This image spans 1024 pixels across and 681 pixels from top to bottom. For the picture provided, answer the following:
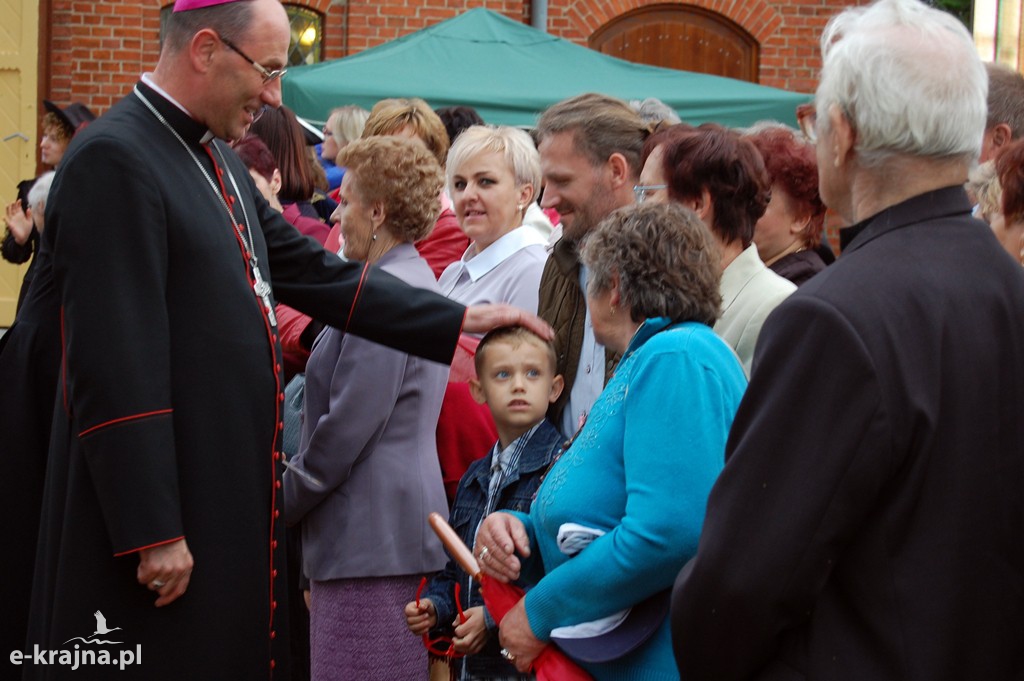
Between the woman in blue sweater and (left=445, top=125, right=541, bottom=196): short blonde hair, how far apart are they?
5.91 feet

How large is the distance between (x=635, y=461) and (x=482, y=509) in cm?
98

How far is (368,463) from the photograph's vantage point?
150 inches

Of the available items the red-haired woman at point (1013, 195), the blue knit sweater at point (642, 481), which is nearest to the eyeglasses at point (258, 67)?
the blue knit sweater at point (642, 481)

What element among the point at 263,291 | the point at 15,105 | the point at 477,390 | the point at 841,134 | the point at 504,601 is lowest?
the point at 504,601

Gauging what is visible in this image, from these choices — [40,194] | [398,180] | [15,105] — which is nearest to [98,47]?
[15,105]

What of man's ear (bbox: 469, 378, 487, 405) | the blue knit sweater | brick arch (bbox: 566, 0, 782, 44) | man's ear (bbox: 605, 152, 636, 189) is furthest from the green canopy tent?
the blue knit sweater

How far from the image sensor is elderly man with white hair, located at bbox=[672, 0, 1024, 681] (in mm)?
1764

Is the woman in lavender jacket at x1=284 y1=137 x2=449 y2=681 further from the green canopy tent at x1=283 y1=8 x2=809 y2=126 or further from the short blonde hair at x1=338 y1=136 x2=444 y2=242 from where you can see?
the green canopy tent at x1=283 y1=8 x2=809 y2=126

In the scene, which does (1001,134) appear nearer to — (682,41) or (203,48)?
(203,48)

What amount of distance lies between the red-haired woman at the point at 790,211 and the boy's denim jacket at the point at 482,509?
0.94 meters

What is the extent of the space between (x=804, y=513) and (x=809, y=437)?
10 cm

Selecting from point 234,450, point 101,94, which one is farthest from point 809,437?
point 101,94

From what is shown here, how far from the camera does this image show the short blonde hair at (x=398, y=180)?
389 centimetres

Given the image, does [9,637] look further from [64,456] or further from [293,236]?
[293,236]
